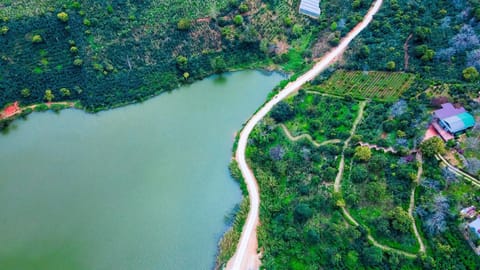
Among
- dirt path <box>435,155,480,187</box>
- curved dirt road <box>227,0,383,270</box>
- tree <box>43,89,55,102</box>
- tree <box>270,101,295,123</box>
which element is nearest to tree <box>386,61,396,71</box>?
curved dirt road <box>227,0,383,270</box>

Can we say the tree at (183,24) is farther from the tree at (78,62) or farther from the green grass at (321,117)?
the green grass at (321,117)

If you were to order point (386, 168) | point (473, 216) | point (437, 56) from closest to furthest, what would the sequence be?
1. point (473, 216)
2. point (386, 168)
3. point (437, 56)

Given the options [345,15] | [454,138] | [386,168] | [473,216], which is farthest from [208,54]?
[473,216]

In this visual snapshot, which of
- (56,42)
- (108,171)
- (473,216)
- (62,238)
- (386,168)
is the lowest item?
(473,216)

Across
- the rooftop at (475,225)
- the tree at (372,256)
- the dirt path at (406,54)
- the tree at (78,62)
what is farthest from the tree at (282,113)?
the tree at (78,62)

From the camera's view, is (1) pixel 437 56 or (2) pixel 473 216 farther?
(1) pixel 437 56

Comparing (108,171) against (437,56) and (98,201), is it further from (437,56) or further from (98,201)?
(437,56)

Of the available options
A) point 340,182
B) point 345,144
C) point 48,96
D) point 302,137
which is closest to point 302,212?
point 340,182
